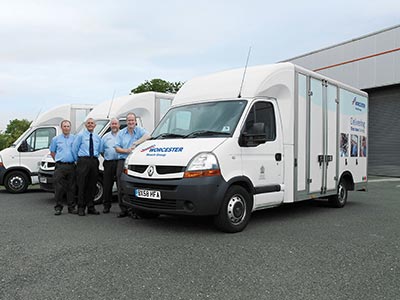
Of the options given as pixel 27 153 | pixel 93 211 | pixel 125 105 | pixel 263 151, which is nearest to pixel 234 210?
pixel 263 151

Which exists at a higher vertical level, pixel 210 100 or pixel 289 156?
pixel 210 100

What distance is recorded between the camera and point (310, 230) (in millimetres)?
6102

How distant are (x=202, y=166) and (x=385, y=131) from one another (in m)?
16.5

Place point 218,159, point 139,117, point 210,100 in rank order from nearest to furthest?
point 218,159
point 210,100
point 139,117

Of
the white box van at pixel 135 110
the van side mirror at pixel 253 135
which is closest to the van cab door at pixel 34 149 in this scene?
the white box van at pixel 135 110

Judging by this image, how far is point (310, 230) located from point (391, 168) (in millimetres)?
14804

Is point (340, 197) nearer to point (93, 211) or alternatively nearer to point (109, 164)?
point (109, 164)

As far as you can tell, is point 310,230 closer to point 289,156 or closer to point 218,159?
point 289,156

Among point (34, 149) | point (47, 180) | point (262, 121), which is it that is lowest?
point (47, 180)

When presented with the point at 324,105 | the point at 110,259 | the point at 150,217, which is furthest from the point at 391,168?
the point at 110,259

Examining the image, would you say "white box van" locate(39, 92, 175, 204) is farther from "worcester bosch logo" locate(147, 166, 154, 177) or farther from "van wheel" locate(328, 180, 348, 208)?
"van wheel" locate(328, 180, 348, 208)

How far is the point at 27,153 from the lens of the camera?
1091 centimetres

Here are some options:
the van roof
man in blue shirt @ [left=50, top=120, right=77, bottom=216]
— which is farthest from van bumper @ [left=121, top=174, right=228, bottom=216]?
the van roof

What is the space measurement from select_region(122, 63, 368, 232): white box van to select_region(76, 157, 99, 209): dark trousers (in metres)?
1.29
